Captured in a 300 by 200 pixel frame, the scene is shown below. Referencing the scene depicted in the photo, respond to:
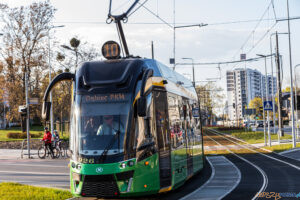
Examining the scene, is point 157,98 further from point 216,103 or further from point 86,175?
point 216,103

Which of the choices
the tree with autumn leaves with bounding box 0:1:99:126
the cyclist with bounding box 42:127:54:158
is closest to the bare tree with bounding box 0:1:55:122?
the tree with autumn leaves with bounding box 0:1:99:126

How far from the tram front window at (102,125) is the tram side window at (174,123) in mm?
2213

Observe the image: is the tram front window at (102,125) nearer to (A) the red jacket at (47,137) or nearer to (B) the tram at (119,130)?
(B) the tram at (119,130)

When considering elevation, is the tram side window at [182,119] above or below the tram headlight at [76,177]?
above

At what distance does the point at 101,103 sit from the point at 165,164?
214cm

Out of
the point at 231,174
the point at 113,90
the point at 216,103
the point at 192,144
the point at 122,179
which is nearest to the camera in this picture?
the point at 122,179

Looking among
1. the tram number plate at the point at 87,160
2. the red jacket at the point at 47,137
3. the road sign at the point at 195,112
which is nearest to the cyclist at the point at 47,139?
the red jacket at the point at 47,137

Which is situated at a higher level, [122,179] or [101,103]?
[101,103]

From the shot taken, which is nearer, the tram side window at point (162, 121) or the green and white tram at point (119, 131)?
the green and white tram at point (119, 131)

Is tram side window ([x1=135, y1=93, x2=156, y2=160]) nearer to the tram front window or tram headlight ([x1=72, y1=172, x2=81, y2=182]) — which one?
the tram front window

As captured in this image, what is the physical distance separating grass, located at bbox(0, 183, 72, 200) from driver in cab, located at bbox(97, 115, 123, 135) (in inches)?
99.7

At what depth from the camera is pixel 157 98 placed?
11672mm

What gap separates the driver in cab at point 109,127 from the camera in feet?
34.0

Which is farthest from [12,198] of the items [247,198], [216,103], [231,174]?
[216,103]
